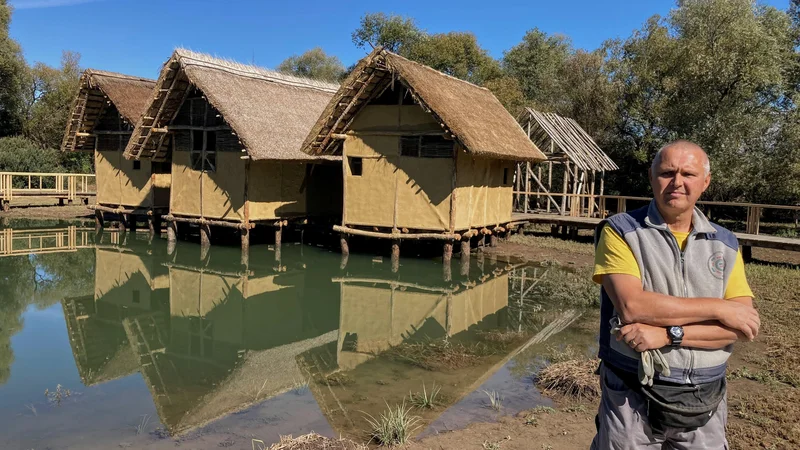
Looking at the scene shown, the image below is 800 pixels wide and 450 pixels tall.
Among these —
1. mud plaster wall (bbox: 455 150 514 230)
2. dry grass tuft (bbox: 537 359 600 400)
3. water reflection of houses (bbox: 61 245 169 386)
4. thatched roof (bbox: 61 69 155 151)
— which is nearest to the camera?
dry grass tuft (bbox: 537 359 600 400)

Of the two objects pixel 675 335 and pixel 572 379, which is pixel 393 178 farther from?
pixel 675 335

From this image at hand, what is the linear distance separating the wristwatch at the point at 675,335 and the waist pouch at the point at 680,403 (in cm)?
20

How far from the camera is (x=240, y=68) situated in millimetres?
18234

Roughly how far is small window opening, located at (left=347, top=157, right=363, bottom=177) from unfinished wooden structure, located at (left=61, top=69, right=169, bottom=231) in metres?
7.56

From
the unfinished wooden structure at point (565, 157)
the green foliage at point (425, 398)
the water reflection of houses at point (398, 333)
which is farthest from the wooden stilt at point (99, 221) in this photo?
the green foliage at point (425, 398)

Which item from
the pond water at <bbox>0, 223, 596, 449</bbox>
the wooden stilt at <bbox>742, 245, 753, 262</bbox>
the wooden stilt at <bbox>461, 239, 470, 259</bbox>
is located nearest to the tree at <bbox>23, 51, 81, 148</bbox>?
the pond water at <bbox>0, 223, 596, 449</bbox>

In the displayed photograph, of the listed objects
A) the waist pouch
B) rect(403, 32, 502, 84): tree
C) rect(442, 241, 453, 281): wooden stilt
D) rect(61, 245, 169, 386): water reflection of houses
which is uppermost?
rect(403, 32, 502, 84): tree

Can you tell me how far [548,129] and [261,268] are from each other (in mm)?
11417

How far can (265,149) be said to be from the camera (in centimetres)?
1560

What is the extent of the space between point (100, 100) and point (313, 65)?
40504 millimetres

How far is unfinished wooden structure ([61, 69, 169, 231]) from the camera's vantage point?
63.9 feet

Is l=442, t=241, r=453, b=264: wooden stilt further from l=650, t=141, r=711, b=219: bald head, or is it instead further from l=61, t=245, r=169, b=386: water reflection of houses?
l=650, t=141, r=711, b=219: bald head

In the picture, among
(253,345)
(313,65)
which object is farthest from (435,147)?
(313,65)

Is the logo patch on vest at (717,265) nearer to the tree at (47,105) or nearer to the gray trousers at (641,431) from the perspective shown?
the gray trousers at (641,431)
